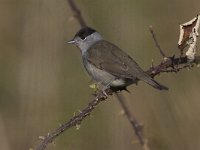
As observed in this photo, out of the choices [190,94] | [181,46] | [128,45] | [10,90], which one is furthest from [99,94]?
[10,90]

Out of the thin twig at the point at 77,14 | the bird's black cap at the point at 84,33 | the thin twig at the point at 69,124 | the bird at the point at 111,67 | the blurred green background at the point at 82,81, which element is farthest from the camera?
the blurred green background at the point at 82,81

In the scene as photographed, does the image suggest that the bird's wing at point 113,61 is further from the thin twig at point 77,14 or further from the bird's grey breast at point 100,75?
the thin twig at point 77,14

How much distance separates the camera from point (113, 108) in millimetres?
7176

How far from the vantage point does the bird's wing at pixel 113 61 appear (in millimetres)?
5302

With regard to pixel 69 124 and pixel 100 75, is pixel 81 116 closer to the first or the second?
pixel 69 124

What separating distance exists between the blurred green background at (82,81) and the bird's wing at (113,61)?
0.75m

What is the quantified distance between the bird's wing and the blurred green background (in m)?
0.75

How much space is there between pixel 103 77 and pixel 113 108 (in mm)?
1802

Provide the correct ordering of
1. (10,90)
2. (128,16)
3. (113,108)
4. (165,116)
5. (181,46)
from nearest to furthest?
(181,46) < (165,116) < (113,108) < (128,16) < (10,90)

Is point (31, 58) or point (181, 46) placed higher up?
point (31, 58)

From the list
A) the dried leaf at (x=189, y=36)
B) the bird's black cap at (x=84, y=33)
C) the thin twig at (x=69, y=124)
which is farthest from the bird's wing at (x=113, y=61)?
the dried leaf at (x=189, y=36)

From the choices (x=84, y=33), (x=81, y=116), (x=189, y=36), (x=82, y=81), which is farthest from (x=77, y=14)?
(x=82, y=81)

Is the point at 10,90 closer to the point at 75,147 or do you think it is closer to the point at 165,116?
the point at 75,147

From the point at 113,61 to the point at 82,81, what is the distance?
2.86 metres
